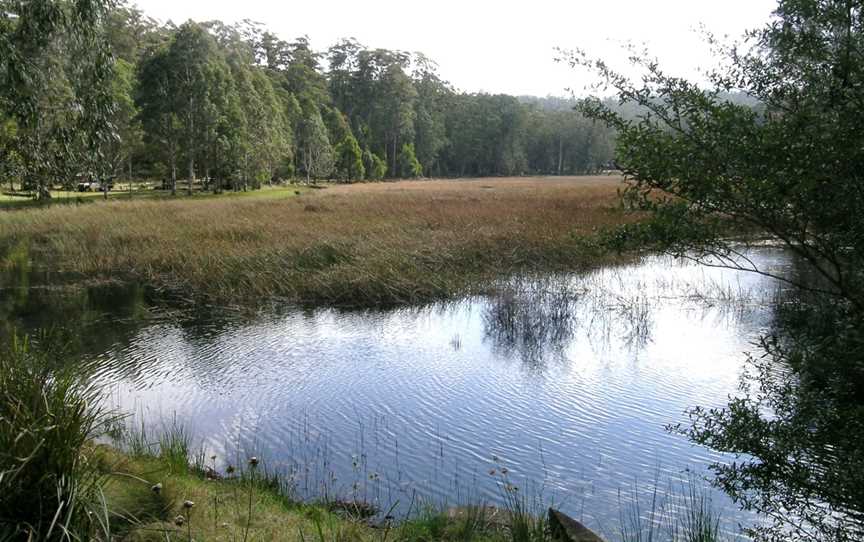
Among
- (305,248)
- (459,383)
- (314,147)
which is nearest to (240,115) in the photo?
(314,147)

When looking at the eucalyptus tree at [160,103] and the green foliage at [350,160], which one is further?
the green foliage at [350,160]

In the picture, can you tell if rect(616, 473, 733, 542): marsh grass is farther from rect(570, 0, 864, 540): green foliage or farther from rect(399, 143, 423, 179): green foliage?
rect(399, 143, 423, 179): green foliage

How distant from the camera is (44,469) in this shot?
11.7 feet

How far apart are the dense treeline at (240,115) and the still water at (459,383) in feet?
10.1

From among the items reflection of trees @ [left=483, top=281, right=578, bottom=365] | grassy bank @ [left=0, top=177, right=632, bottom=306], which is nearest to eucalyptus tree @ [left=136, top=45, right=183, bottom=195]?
grassy bank @ [left=0, top=177, right=632, bottom=306]

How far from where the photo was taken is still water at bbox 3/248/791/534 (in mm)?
6398

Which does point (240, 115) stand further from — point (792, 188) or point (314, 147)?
point (792, 188)

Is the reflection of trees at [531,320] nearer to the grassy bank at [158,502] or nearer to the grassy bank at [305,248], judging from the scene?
the grassy bank at [305,248]

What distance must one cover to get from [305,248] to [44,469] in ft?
42.6

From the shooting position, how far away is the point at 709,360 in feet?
33.0

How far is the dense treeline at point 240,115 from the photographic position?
33.3 feet

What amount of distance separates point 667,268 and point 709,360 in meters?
8.18

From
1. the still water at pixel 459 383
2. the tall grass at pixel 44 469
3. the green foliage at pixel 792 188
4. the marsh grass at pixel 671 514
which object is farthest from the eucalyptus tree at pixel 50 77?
the marsh grass at pixel 671 514

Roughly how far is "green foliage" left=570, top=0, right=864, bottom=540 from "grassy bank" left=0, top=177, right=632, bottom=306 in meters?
7.39
